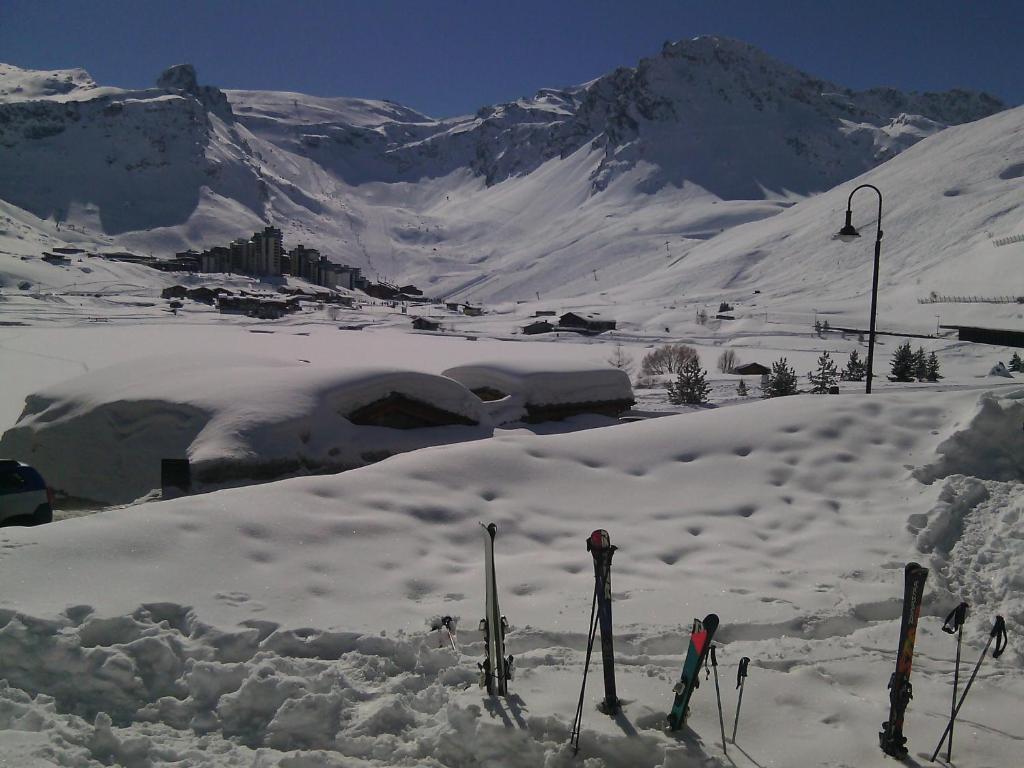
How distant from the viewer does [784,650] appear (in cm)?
472

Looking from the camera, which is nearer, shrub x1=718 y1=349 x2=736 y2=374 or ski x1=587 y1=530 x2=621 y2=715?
ski x1=587 y1=530 x2=621 y2=715

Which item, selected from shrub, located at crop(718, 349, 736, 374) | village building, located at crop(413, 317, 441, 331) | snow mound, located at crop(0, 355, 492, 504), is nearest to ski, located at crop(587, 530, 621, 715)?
snow mound, located at crop(0, 355, 492, 504)

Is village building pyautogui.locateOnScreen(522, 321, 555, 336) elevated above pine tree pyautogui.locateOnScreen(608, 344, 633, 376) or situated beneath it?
elevated above

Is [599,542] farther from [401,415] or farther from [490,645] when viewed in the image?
[401,415]

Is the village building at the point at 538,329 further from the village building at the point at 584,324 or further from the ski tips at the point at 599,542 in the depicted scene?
the ski tips at the point at 599,542

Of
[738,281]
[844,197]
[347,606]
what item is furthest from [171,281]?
[347,606]

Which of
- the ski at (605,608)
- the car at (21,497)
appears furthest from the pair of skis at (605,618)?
the car at (21,497)

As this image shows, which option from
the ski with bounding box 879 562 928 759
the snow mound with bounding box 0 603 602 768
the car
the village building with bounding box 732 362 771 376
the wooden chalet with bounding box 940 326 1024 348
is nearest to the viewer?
the snow mound with bounding box 0 603 602 768

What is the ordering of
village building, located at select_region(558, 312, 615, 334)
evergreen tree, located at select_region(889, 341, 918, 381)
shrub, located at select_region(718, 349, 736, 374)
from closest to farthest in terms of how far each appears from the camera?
evergreen tree, located at select_region(889, 341, 918, 381), shrub, located at select_region(718, 349, 736, 374), village building, located at select_region(558, 312, 615, 334)

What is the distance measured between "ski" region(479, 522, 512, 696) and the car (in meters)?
5.05

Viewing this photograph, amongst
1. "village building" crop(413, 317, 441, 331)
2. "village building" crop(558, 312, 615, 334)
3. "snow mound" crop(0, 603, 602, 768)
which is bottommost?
"snow mound" crop(0, 603, 602, 768)

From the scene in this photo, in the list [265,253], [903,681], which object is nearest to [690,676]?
[903,681]

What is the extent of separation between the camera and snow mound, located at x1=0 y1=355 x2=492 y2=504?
30.2 feet

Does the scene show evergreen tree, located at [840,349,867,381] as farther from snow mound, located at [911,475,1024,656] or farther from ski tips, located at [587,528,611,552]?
ski tips, located at [587,528,611,552]
